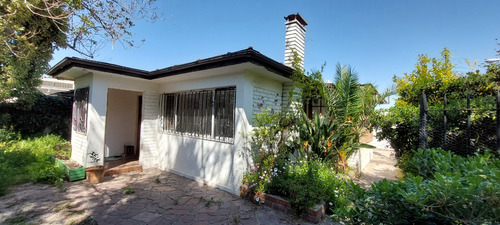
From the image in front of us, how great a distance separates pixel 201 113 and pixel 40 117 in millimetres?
8255

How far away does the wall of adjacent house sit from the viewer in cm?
750

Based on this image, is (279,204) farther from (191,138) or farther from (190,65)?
(190,65)

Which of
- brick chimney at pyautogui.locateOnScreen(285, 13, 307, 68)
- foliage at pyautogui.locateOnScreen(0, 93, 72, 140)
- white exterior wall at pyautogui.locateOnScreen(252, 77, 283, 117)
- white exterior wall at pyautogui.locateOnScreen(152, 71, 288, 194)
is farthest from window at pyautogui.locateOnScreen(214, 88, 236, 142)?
foliage at pyautogui.locateOnScreen(0, 93, 72, 140)

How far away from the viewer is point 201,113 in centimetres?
545

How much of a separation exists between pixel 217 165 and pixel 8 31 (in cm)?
583

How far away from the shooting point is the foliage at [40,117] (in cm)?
797

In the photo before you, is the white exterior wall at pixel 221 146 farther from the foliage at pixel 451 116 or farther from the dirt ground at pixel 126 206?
the foliage at pixel 451 116

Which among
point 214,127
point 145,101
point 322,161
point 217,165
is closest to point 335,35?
point 322,161

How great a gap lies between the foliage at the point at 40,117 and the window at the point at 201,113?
631cm

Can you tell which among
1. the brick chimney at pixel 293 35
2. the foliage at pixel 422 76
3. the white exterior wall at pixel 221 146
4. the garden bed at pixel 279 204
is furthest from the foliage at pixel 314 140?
the foliage at pixel 422 76

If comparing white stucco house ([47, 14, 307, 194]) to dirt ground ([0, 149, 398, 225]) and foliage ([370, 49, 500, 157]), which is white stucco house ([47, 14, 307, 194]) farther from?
foliage ([370, 49, 500, 157])

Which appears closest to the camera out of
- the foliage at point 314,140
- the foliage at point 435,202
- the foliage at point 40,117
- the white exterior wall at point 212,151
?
the foliage at point 435,202

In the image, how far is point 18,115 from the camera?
26.9 feet

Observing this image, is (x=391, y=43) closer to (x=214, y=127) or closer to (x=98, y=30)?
(x=214, y=127)
